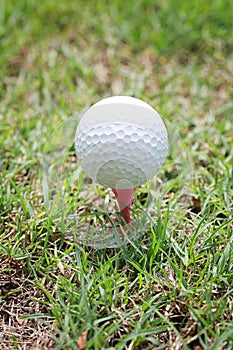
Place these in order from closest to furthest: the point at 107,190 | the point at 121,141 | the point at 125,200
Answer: the point at 121,141
the point at 125,200
the point at 107,190

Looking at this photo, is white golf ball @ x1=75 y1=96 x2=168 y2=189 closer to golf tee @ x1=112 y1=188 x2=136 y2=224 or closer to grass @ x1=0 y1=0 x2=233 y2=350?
golf tee @ x1=112 y1=188 x2=136 y2=224

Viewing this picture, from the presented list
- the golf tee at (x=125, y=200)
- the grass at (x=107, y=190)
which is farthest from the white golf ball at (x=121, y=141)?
the grass at (x=107, y=190)

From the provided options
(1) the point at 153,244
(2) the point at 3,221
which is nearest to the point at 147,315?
(1) the point at 153,244

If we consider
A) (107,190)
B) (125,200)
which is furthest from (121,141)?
(107,190)

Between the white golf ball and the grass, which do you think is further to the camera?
the white golf ball

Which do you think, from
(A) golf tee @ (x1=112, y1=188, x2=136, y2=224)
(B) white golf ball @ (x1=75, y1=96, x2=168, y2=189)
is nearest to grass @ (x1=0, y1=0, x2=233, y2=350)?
(A) golf tee @ (x1=112, y1=188, x2=136, y2=224)

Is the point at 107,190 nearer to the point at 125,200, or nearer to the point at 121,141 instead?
the point at 125,200

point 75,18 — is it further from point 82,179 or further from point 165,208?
point 165,208
